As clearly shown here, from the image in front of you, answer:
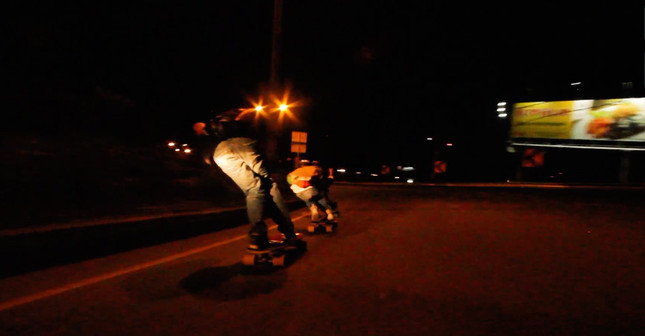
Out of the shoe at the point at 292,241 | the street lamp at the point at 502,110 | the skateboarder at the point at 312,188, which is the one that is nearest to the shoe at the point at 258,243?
the shoe at the point at 292,241

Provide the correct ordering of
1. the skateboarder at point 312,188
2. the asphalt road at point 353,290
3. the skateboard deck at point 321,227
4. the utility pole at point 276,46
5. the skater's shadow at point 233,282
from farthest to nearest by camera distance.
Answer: the utility pole at point 276,46, the skateboard deck at point 321,227, the skateboarder at point 312,188, the skater's shadow at point 233,282, the asphalt road at point 353,290

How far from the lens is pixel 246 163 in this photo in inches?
281

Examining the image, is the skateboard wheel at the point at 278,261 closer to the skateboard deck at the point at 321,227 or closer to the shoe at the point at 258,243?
the shoe at the point at 258,243

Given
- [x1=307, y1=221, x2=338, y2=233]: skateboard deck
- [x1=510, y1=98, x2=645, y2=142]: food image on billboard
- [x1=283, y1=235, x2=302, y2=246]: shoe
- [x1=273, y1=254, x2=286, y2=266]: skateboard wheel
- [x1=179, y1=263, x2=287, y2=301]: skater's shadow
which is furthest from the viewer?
[x1=510, y1=98, x2=645, y2=142]: food image on billboard

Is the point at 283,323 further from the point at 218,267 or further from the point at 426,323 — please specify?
the point at 218,267

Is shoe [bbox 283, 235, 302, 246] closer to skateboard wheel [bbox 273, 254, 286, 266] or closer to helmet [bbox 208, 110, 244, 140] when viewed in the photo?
skateboard wheel [bbox 273, 254, 286, 266]

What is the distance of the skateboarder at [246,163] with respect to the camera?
7.12 metres

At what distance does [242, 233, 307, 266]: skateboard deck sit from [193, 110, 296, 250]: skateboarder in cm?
8

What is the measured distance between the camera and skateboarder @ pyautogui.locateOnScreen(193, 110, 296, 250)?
7.12m

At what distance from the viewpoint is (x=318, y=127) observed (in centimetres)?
6762

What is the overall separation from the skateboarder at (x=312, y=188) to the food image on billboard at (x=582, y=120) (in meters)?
41.0

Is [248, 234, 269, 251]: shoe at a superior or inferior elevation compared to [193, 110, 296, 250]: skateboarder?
inferior

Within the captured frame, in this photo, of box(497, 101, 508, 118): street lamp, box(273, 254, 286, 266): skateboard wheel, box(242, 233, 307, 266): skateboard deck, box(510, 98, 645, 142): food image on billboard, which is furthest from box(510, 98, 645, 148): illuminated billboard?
box(273, 254, 286, 266): skateboard wheel

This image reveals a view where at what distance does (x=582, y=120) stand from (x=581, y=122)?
0.22m
